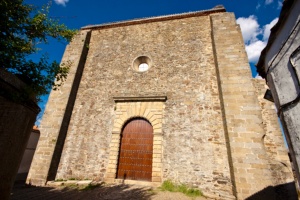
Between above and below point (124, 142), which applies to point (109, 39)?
above

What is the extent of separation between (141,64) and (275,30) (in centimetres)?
654

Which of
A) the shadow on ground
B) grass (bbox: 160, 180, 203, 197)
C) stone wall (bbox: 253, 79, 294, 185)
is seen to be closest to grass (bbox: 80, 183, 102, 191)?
the shadow on ground

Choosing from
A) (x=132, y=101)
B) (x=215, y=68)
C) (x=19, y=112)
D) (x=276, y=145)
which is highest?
(x=215, y=68)

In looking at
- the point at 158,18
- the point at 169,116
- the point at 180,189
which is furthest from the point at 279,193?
the point at 158,18

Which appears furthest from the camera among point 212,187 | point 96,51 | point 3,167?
point 96,51

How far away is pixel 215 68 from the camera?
738 cm

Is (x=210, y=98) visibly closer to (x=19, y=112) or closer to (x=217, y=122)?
(x=217, y=122)

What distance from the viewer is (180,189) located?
18.4 ft

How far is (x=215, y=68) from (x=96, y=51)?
21.1ft

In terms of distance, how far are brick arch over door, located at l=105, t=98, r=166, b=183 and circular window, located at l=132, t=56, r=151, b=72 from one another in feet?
6.46

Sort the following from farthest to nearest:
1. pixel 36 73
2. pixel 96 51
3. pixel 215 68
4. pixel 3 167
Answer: pixel 96 51, pixel 215 68, pixel 36 73, pixel 3 167

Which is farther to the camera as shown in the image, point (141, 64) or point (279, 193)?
point (141, 64)

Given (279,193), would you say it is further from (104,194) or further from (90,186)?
(90,186)

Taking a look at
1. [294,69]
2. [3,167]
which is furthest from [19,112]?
[294,69]
